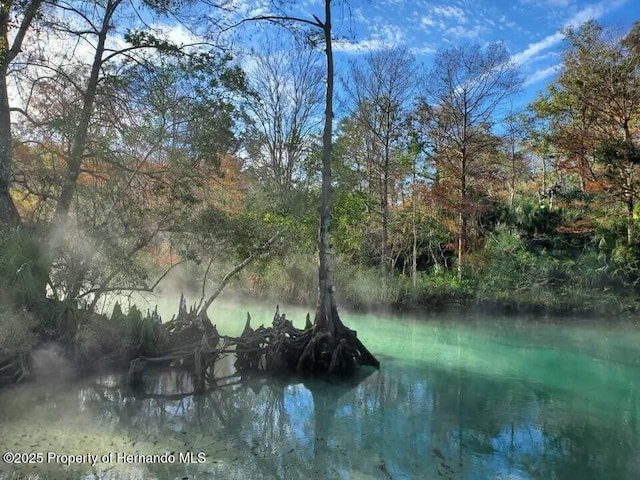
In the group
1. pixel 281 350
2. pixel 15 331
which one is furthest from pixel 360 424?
pixel 15 331

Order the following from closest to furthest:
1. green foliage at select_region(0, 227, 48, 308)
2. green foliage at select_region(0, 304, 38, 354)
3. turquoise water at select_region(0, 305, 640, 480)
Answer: turquoise water at select_region(0, 305, 640, 480) < green foliage at select_region(0, 304, 38, 354) < green foliage at select_region(0, 227, 48, 308)

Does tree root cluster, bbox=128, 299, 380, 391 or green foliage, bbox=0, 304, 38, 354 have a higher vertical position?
green foliage, bbox=0, 304, 38, 354

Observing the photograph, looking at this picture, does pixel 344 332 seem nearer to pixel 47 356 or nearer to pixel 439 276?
pixel 47 356

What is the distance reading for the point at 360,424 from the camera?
6703 mm

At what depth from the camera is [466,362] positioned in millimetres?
10945

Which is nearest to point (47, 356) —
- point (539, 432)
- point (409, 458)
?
point (409, 458)

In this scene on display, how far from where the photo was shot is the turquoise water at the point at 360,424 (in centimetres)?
→ 521

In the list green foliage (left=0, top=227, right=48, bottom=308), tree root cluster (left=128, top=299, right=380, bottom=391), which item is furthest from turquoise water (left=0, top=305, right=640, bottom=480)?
green foliage (left=0, top=227, right=48, bottom=308)

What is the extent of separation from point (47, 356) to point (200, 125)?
5.39 metres

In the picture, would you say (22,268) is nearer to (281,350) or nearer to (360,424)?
(281,350)

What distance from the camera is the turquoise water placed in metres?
5.21

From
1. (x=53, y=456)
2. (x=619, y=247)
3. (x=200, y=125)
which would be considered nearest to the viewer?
(x=53, y=456)

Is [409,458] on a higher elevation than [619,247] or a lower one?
lower

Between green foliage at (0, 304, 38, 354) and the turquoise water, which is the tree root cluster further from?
green foliage at (0, 304, 38, 354)
